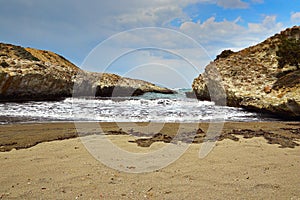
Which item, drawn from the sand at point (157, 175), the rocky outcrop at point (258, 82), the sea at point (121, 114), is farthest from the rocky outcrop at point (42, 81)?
the sand at point (157, 175)

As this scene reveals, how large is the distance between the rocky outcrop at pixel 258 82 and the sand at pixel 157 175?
286 inches

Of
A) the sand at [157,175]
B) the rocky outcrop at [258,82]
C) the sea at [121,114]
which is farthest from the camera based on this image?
the rocky outcrop at [258,82]

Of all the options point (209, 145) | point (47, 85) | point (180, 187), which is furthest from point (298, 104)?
point (47, 85)

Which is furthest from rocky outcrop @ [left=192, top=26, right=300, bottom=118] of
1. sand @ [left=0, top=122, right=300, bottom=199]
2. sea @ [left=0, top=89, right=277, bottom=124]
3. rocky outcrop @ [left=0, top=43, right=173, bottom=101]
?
rocky outcrop @ [left=0, top=43, right=173, bottom=101]

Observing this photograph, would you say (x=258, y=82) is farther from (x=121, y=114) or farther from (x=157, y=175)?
(x=157, y=175)

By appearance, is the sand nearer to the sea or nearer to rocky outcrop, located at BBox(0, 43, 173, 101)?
the sea

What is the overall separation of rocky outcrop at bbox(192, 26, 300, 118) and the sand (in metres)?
7.28

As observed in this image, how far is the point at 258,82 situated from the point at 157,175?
14.4 m

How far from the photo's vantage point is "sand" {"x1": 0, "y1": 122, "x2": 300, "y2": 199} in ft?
9.79

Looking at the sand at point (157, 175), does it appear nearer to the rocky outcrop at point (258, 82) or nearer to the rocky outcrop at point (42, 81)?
the rocky outcrop at point (258, 82)

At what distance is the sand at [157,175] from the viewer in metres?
2.98

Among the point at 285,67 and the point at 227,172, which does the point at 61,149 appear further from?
the point at 285,67

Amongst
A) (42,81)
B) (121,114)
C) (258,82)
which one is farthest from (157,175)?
(42,81)

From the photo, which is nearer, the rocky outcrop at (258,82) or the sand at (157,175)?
the sand at (157,175)
